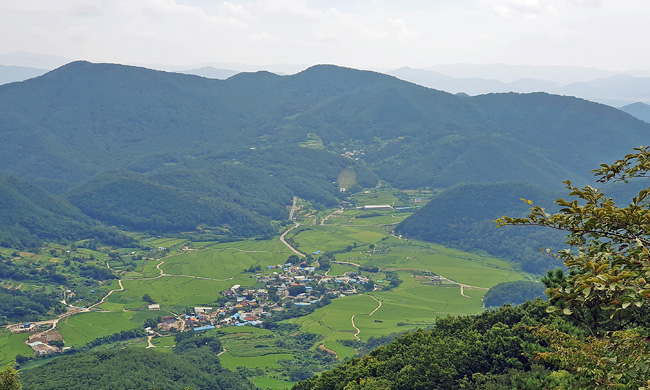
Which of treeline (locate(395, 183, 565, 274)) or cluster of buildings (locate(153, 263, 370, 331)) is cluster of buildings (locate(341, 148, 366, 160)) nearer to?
treeline (locate(395, 183, 565, 274))

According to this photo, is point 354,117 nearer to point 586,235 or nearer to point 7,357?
point 7,357

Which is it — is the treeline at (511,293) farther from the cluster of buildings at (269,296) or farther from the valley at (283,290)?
the cluster of buildings at (269,296)

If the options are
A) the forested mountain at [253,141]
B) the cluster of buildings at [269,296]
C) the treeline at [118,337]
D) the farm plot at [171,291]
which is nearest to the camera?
the treeline at [118,337]

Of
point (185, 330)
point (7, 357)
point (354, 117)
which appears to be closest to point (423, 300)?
point (185, 330)

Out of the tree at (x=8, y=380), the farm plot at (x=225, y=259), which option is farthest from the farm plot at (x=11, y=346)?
the tree at (x=8, y=380)

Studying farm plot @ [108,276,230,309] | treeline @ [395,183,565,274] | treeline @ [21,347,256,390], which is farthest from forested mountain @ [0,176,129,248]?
treeline @ [21,347,256,390]

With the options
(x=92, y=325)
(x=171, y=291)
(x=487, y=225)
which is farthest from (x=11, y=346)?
(x=487, y=225)

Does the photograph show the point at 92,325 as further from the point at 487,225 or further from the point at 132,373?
the point at 487,225

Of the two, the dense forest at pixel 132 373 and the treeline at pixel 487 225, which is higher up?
the treeline at pixel 487 225
